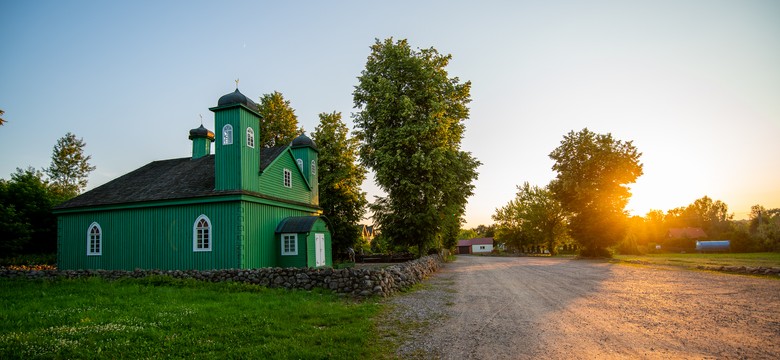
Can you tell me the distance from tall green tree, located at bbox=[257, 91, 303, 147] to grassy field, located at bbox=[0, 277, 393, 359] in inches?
1010

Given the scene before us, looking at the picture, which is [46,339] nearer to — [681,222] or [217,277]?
[217,277]

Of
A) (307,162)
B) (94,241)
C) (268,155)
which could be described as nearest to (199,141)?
(268,155)

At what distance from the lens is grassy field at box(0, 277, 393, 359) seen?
7.30 m

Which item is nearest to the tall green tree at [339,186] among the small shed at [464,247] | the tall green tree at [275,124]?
the tall green tree at [275,124]

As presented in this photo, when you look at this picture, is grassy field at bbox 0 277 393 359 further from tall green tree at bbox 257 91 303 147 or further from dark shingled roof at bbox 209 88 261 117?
tall green tree at bbox 257 91 303 147

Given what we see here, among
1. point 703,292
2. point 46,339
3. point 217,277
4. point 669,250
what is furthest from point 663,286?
point 669,250

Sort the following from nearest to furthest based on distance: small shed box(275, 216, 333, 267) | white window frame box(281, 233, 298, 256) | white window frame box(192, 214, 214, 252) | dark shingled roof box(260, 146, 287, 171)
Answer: white window frame box(192, 214, 214, 252), small shed box(275, 216, 333, 267), white window frame box(281, 233, 298, 256), dark shingled roof box(260, 146, 287, 171)

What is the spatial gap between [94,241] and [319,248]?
466 inches

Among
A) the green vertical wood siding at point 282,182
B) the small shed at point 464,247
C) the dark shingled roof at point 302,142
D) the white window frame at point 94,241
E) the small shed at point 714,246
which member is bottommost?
the small shed at point 464,247

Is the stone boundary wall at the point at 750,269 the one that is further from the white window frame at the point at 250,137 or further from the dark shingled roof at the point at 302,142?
Answer: the white window frame at the point at 250,137

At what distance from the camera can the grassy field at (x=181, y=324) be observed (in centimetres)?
730

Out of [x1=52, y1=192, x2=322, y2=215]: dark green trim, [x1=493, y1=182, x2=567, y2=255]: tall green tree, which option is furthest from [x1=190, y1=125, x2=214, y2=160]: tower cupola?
A: [x1=493, y1=182, x2=567, y2=255]: tall green tree

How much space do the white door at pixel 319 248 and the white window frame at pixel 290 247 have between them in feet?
3.76

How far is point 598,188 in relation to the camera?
38312 mm
